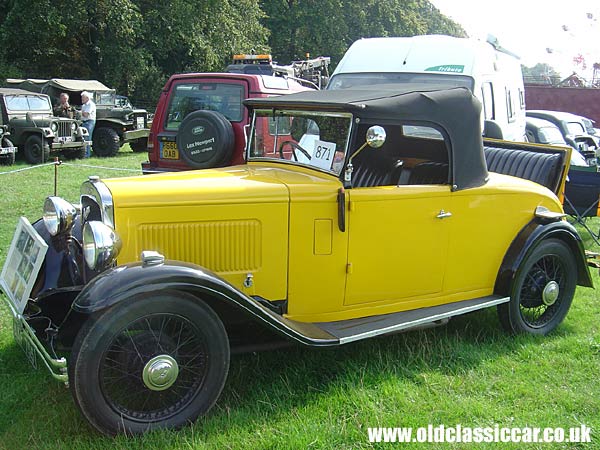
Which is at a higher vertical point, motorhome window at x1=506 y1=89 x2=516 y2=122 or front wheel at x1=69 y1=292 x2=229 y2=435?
motorhome window at x1=506 y1=89 x2=516 y2=122

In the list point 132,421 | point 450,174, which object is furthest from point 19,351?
point 450,174

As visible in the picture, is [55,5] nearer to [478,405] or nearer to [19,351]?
[19,351]

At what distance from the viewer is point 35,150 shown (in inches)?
545

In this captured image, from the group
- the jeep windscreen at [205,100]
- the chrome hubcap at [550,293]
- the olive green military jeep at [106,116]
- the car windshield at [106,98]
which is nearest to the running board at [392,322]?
the chrome hubcap at [550,293]

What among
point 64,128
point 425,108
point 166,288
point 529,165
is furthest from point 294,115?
point 64,128

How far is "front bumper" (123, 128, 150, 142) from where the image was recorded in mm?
16359

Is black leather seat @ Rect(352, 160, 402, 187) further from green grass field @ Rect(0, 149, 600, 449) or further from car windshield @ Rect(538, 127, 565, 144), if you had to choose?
car windshield @ Rect(538, 127, 565, 144)

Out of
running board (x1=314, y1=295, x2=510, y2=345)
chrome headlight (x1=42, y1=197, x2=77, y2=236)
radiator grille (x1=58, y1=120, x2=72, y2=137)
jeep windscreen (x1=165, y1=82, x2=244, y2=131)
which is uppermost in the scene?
jeep windscreen (x1=165, y1=82, x2=244, y2=131)

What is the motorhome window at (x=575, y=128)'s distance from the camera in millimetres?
13042

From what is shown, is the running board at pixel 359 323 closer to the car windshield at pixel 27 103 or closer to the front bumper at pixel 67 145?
the front bumper at pixel 67 145

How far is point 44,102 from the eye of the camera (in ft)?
49.1

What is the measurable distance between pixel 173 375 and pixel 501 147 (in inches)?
171

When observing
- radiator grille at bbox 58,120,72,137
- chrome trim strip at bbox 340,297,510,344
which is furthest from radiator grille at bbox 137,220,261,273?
radiator grille at bbox 58,120,72,137

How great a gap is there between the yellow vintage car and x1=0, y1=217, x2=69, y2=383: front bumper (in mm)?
16
